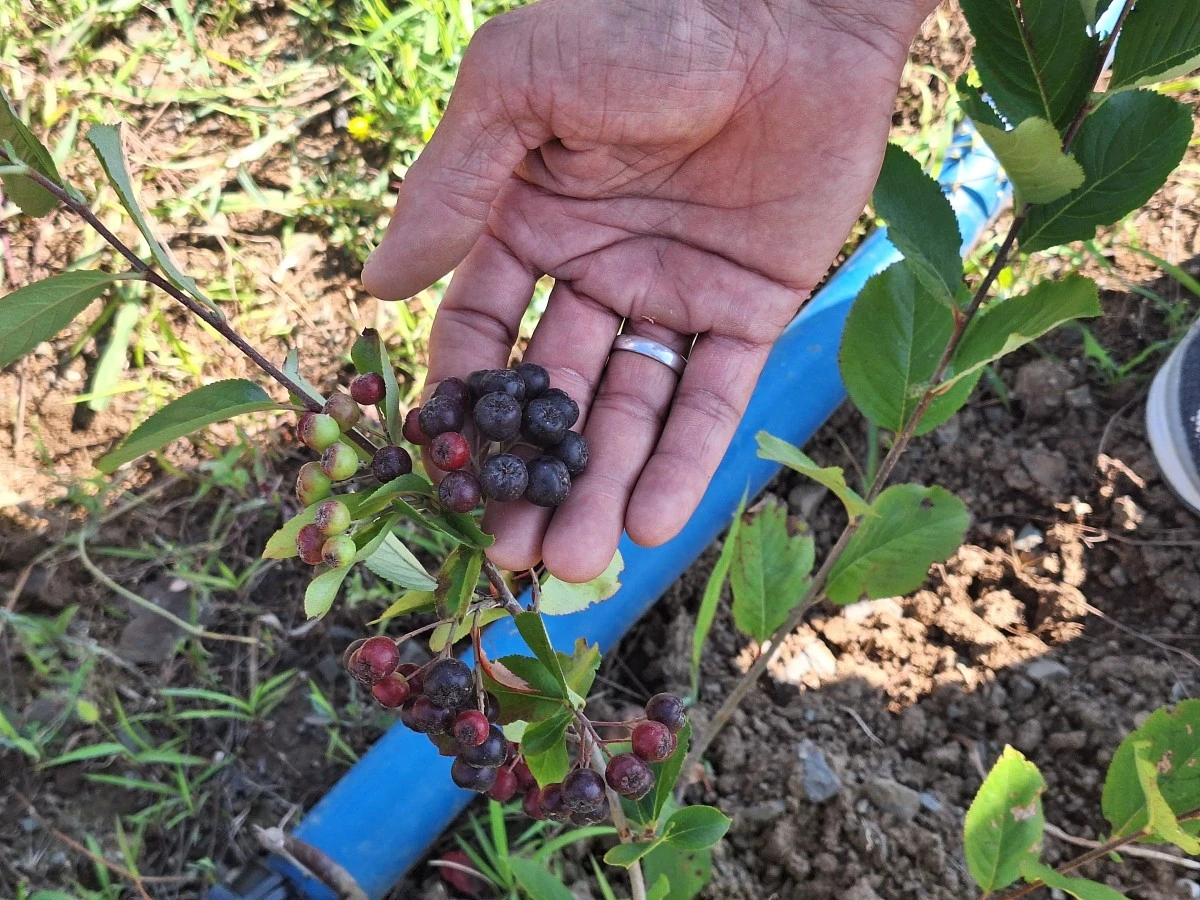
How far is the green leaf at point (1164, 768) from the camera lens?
1290mm

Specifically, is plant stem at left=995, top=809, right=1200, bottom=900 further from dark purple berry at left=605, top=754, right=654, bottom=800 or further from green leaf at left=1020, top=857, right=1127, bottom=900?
dark purple berry at left=605, top=754, right=654, bottom=800

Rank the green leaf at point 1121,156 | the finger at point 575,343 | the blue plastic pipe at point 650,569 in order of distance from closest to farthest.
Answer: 1. the green leaf at point 1121,156
2. the finger at point 575,343
3. the blue plastic pipe at point 650,569

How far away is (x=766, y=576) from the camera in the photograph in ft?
5.46

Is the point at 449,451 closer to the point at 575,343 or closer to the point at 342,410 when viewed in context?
the point at 342,410

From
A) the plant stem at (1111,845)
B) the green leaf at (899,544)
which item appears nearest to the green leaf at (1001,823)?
the plant stem at (1111,845)

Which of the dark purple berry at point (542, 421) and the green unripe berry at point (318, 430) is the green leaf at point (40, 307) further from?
the dark purple berry at point (542, 421)

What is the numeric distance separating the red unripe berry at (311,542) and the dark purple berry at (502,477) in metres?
0.23

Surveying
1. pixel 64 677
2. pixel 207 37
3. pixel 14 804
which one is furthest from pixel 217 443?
pixel 207 37

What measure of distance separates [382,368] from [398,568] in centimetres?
29

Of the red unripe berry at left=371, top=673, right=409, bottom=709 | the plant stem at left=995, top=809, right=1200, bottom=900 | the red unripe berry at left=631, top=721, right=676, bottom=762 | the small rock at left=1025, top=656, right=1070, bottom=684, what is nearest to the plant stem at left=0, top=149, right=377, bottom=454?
the red unripe berry at left=371, top=673, right=409, bottom=709

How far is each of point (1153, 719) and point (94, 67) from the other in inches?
125

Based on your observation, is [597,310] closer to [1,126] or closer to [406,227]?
[406,227]

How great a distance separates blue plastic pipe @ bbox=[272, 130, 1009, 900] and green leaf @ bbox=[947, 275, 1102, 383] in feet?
2.89

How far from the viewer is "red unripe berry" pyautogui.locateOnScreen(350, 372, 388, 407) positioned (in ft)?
3.69
